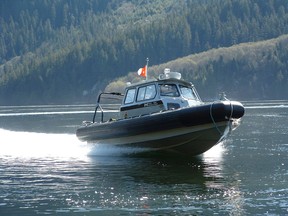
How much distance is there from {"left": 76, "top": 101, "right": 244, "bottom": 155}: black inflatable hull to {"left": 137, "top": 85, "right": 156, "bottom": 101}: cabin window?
158 cm

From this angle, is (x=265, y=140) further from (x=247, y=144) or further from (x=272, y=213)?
(x=272, y=213)

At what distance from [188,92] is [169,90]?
3.51ft

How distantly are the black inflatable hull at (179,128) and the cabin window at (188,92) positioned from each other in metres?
2.56

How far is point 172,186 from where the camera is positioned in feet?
73.8

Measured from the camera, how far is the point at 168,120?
91.4ft

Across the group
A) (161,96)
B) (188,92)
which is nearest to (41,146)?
(161,96)

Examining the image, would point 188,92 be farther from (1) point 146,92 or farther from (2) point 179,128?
(2) point 179,128

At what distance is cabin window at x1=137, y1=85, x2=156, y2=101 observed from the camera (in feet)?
99.1

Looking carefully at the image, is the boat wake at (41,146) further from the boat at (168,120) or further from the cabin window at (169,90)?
the cabin window at (169,90)

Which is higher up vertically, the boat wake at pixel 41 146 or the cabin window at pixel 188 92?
the cabin window at pixel 188 92

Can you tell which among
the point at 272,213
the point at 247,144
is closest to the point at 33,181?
the point at 272,213

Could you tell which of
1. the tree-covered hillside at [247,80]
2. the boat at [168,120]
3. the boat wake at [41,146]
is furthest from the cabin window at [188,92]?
the tree-covered hillside at [247,80]

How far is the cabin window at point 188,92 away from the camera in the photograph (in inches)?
1194

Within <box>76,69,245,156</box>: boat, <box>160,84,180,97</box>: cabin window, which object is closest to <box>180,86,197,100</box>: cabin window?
<box>76,69,245,156</box>: boat
